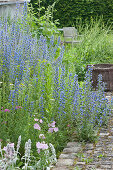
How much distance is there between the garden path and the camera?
3.50 meters

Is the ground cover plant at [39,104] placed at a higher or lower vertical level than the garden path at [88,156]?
higher

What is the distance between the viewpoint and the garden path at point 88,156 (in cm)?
350

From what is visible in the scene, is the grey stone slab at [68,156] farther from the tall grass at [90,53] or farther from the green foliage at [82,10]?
the green foliage at [82,10]

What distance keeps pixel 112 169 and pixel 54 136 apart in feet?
3.34

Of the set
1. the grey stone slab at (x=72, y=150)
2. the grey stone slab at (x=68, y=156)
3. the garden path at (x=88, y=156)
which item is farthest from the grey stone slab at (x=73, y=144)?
the grey stone slab at (x=68, y=156)

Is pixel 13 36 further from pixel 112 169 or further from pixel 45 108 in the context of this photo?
pixel 112 169

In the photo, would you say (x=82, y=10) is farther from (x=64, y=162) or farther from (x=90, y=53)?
(x=64, y=162)

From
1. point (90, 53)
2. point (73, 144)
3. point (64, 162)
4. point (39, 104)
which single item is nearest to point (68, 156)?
point (64, 162)

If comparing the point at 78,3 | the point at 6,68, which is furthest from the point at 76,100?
the point at 78,3

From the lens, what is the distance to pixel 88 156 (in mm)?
3801

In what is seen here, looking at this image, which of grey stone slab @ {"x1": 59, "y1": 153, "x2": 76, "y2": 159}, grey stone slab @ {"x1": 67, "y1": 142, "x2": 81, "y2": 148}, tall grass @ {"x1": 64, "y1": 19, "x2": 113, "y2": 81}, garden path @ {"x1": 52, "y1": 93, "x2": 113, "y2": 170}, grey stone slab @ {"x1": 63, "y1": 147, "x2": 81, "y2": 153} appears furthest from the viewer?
tall grass @ {"x1": 64, "y1": 19, "x2": 113, "y2": 81}

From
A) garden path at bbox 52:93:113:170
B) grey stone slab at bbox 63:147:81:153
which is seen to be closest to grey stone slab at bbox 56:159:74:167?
garden path at bbox 52:93:113:170

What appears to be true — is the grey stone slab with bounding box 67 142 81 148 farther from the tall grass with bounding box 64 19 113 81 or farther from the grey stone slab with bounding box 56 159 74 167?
the tall grass with bounding box 64 19 113 81

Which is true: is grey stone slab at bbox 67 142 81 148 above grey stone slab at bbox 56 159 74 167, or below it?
below
